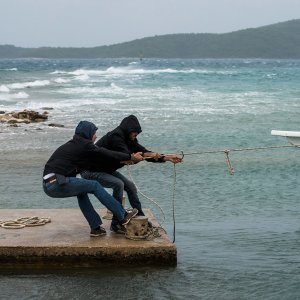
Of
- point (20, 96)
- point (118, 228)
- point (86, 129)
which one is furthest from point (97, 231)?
point (20, 96)

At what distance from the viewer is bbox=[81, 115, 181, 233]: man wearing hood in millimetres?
9156

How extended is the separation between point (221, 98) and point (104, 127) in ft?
64.4

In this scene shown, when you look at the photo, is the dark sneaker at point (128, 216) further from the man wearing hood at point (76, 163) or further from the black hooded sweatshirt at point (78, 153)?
the black hooded sweatshirt at point (78, 153)

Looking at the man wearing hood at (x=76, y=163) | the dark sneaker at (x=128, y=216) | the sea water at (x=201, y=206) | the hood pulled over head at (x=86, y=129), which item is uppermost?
the hood pulled over head at (x=86, y=129)

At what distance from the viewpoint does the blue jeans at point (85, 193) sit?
8.98m

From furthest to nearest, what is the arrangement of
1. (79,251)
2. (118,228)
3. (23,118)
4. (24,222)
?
(23,118) < (24,222) < (118,228) < (79,251)

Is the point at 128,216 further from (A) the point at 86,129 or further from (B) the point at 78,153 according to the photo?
(A) the point at 86,129

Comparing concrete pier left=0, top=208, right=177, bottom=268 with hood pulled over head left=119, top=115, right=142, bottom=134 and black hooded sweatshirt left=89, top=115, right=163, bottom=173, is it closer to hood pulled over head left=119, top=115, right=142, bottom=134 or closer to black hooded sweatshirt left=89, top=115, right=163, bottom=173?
black hooded sweatshirt left=89, top=115, right=163, bottom=173

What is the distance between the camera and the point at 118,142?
30.0ft

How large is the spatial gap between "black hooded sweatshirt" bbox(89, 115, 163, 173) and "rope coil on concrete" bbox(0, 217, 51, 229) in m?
1.17

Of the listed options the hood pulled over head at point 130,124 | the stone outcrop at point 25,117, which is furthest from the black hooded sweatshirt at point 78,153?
the stone outcrop at point 25,117

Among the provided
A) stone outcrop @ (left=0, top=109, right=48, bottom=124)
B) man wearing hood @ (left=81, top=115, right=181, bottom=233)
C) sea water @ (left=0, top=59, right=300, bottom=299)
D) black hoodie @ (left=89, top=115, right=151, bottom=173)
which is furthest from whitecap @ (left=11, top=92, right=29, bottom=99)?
black hoodie @ (left=89, top=115, right=151, bottom=173)

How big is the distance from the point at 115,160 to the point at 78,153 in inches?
19.7

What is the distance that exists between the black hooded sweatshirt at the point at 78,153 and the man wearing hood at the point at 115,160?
0.21 meters
